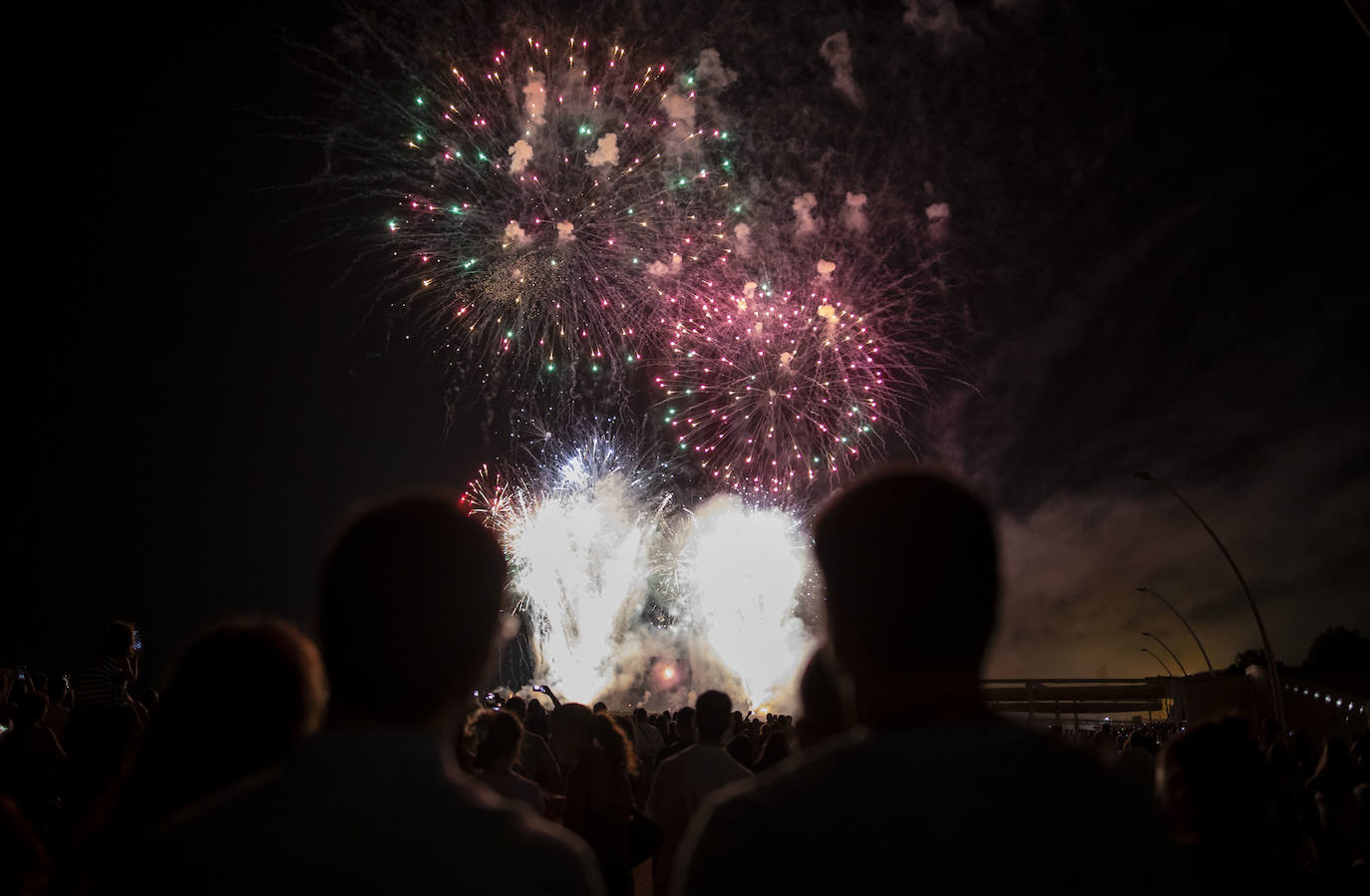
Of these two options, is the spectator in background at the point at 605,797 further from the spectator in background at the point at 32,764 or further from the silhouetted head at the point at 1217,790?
the spectator in background at the point at 32,764

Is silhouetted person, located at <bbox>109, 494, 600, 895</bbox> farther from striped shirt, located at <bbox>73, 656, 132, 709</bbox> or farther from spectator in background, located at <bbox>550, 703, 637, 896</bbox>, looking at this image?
striped shirt, located at <bbox>73, 656, 132, 709</bbox>

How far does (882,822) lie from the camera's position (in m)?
1.58

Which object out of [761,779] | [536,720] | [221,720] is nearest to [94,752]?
[221,720]

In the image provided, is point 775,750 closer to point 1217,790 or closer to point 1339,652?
point 1217,790

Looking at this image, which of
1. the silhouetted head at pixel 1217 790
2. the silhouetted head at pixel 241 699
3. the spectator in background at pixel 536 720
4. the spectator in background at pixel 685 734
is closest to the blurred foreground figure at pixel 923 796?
the silhouetted head at pixel 241 699

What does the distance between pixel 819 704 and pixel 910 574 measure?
3115mm

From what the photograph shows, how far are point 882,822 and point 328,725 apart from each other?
1035 mm

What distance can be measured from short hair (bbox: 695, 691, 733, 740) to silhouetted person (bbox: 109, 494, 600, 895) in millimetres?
4974

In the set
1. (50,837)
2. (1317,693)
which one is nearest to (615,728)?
(50,837)

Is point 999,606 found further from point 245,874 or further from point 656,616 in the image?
point 656,616

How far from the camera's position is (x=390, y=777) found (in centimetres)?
163

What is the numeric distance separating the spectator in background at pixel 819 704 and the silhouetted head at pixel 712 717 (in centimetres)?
184

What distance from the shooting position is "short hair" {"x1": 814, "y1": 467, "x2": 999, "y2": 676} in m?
1.78

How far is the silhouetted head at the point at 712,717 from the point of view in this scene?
6.61 m
